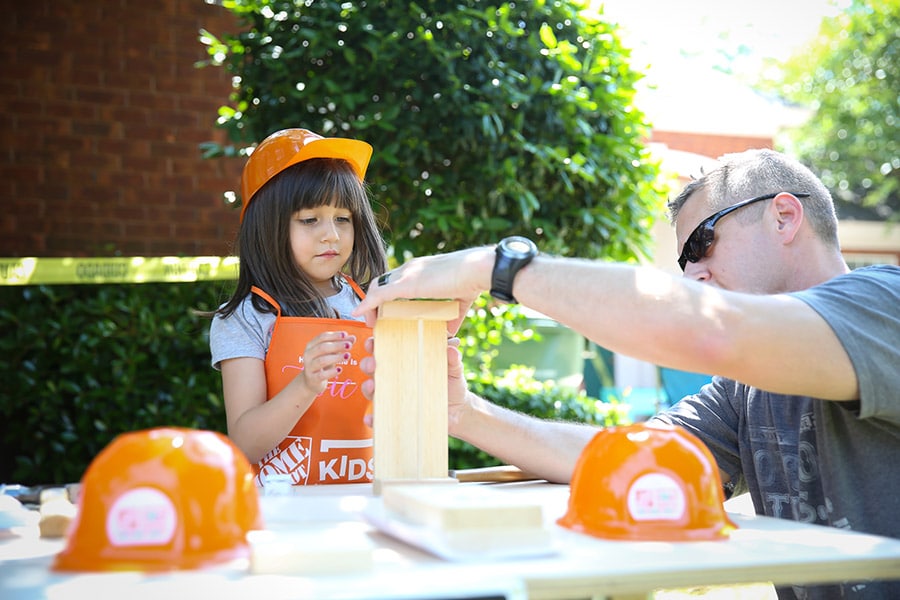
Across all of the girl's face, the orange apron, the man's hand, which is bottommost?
the orange apron

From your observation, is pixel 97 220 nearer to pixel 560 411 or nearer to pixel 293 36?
pixel 293 36

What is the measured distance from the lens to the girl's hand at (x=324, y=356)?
2277 millimetres

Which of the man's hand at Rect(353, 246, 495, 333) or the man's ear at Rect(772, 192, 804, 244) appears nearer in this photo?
the man's hand at Rect(353, 246, 495, 333)

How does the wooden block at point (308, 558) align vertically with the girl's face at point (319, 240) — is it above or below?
below

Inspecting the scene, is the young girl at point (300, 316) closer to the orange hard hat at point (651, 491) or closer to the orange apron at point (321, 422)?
the orange apron at point (321, 422)

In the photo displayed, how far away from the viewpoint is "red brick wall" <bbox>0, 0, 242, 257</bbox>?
6078 millimetres

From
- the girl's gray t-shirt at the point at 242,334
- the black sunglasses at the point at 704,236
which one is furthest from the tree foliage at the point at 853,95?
the girl's gray t-shirt at the point at 242,334

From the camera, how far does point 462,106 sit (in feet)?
14.4

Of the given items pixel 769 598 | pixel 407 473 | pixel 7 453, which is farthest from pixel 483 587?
pixel 7 453

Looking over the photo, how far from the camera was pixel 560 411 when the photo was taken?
5.21 meters

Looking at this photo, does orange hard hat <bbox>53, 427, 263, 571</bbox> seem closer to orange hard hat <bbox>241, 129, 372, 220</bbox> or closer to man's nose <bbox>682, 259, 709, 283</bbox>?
man's nose <bbox>682, 259, 709, 283</bbox>

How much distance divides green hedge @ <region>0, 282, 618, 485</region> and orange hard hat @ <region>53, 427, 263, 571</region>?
152 inches

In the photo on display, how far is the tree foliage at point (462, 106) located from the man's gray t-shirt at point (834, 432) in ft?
7.46

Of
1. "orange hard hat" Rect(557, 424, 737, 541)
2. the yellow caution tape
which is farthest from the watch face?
the yellow caution tape
